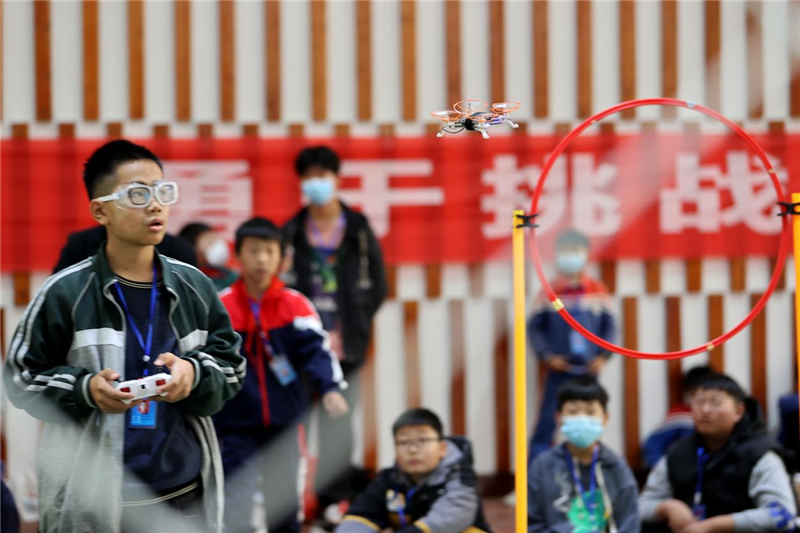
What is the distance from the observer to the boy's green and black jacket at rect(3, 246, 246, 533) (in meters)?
2.26

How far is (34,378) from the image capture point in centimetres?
226

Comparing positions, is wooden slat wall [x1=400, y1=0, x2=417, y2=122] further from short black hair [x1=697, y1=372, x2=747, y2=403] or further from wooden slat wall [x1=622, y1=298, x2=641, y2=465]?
short black hair [x1=697, y1=372, x2=747, y2=403]

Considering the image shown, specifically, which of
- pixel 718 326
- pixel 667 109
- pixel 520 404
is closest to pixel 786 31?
pixel 667 109

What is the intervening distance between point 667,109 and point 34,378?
3613mm

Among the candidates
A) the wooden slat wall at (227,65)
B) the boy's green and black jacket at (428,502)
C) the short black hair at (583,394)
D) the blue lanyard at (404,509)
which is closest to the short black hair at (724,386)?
the short black hair at (583,394)

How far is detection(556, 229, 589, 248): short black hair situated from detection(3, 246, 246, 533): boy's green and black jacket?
2.65 m

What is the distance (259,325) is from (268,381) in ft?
0.65

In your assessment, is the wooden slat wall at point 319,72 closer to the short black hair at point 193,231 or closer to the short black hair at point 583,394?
the short black hair at point 193,231

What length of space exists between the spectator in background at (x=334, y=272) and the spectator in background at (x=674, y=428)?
1417 mm

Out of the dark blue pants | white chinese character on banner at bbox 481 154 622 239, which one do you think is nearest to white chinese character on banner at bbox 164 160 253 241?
white chinese character on banner at bbox 481 154 622 239

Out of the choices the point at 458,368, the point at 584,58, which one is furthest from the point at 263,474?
the point at 584,58

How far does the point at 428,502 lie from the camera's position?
11.8ft

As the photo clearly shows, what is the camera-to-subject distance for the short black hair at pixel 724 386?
3879 mm

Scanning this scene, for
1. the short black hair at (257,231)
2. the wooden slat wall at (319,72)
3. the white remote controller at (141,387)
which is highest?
the wooden slat wall at (319,72)
